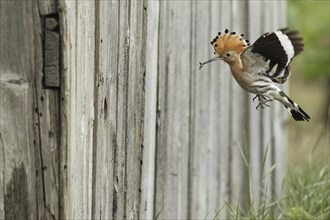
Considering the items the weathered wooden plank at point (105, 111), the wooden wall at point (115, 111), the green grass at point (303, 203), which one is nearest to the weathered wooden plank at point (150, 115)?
the wooden wall at point (115, 111)

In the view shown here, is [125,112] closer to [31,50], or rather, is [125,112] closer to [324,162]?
[31,50]

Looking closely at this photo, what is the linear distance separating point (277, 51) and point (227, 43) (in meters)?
0.26

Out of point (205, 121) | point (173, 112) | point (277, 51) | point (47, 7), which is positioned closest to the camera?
point (47, 7)

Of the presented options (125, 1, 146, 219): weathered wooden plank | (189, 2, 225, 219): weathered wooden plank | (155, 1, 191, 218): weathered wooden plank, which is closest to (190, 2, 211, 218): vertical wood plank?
(189, 2, 225, 219): weathered wooden plank

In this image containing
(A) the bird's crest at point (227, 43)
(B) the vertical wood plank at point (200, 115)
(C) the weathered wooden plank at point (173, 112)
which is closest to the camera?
(A) the bird's crest at point (227, 43)

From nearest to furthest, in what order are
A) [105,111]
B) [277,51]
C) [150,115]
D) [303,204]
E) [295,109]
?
[105,111] < [295,109] < [277,51] < [150,115] < [303,204]

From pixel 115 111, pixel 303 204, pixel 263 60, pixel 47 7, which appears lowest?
pixel 303 204

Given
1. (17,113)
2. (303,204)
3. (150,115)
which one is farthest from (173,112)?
(17,113)

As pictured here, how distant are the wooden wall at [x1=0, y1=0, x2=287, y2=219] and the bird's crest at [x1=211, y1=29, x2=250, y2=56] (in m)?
0.36

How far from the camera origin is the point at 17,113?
2908 millimetres

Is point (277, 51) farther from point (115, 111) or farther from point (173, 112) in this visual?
point (173, 112)

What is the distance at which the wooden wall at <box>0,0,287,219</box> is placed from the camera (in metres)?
2.88

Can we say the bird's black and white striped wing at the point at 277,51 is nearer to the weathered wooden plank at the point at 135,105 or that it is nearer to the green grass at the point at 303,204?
the weathered wooden plank at the point at 135,105

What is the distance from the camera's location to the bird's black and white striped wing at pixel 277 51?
3.46 m
